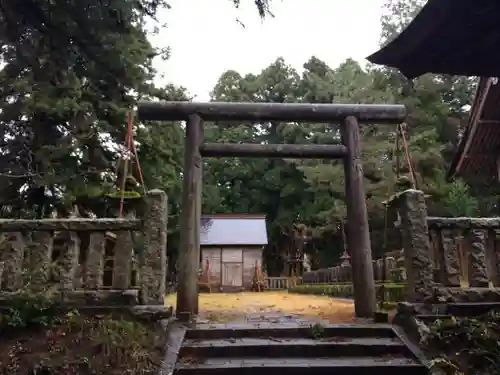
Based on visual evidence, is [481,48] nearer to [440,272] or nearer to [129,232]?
[440,272]

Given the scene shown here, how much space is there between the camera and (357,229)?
5812mm

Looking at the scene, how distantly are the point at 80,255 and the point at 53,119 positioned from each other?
7.76 meters

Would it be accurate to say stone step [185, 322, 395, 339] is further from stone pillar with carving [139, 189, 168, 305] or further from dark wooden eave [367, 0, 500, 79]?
dark wooden eave [367, 0, 500, 79]

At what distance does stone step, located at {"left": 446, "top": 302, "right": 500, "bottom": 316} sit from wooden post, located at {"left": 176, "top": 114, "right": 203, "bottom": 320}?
10.1 feet

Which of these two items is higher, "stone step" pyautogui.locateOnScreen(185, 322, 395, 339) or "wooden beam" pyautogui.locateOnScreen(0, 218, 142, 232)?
"wooden beam" pyautogui.locateOnScreen(0, 218, 142, 232)

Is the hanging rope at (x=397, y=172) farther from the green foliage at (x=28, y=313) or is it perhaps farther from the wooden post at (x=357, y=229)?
the green foliage at (x=28, y=313)

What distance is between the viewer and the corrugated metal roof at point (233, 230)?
63.9ft

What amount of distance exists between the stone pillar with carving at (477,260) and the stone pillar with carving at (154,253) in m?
3.54

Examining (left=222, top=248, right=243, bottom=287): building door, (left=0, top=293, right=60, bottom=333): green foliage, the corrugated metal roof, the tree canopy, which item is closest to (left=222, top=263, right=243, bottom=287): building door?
(left=222, top=248, right=243, bottom=287): building door

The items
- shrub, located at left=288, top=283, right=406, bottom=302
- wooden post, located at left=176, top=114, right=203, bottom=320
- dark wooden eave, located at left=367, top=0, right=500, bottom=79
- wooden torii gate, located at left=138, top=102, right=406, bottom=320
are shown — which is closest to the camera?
dark wooden eave, located at left=367, top=0, right=500, bottom=79

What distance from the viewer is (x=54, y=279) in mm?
4473

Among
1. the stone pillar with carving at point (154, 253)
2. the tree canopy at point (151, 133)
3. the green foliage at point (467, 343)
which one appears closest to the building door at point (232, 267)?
the tree canopy at point (151, 133)

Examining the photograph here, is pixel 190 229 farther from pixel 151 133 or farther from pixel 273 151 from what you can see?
pixel 151 133

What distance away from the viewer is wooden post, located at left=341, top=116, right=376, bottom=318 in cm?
554
